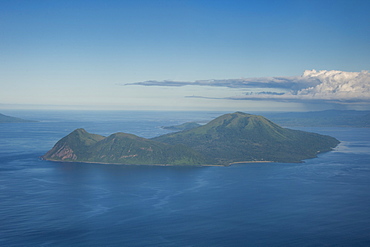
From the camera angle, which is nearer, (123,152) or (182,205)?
(182,205)

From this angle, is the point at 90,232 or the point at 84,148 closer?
the point at 90,232

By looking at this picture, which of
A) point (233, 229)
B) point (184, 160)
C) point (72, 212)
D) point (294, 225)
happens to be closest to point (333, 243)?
point (294, 225)

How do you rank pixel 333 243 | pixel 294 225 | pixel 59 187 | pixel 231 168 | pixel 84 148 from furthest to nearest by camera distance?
pixel 84 148 < pixel 231 168 < pixel 59 187 < pixel 294 225 < pixel 333 243

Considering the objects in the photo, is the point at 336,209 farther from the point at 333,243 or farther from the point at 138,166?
the point at 138,166

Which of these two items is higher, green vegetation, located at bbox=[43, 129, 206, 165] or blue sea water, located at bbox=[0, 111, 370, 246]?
green vegetation, located at bbox=[43, 129, 206, 165]

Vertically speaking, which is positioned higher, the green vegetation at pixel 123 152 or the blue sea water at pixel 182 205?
the green vegetation at pixel 123 152

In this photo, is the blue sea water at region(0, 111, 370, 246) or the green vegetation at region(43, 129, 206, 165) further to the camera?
the green vegetation at region(43, 129, 206, 165)

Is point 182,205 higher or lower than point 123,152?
lower

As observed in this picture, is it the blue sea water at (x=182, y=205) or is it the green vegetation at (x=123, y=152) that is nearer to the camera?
the blue sea water at (x=182, y=205)
